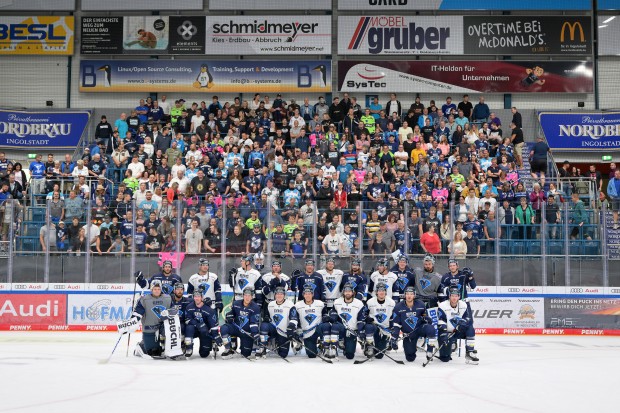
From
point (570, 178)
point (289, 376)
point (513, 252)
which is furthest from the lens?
point (570, 178)

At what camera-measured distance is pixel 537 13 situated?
2947 centimetres

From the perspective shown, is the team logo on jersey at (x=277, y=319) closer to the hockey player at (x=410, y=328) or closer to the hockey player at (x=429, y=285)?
the hockey player at (x=410, y=328)

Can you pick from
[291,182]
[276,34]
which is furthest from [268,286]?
[276,34]

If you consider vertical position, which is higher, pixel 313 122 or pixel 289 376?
pixel 313 122

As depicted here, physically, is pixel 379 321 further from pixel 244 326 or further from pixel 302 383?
pixel 302 383

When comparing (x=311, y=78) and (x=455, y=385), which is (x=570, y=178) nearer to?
(x=311, y=78)

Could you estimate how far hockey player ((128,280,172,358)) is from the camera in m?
14.7

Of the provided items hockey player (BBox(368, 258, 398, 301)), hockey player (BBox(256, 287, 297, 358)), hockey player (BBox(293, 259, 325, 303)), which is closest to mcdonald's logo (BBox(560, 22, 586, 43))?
hockey player (BBox(368, 258, 398, 301))

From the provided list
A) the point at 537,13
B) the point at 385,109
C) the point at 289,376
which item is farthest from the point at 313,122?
the point at 289,376

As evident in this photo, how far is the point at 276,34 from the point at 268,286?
16.0 m

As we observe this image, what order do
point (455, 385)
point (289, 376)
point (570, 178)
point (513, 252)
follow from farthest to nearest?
point (570, 178) < point (513, 252) < point (289, 376) < point (455, 385)

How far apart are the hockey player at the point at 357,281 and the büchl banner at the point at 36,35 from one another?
18.4m

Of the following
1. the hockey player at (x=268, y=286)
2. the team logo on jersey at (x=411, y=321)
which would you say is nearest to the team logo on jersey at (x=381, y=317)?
the team logo on jersey at (x=411, y=321)

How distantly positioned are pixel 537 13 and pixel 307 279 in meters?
18.2
